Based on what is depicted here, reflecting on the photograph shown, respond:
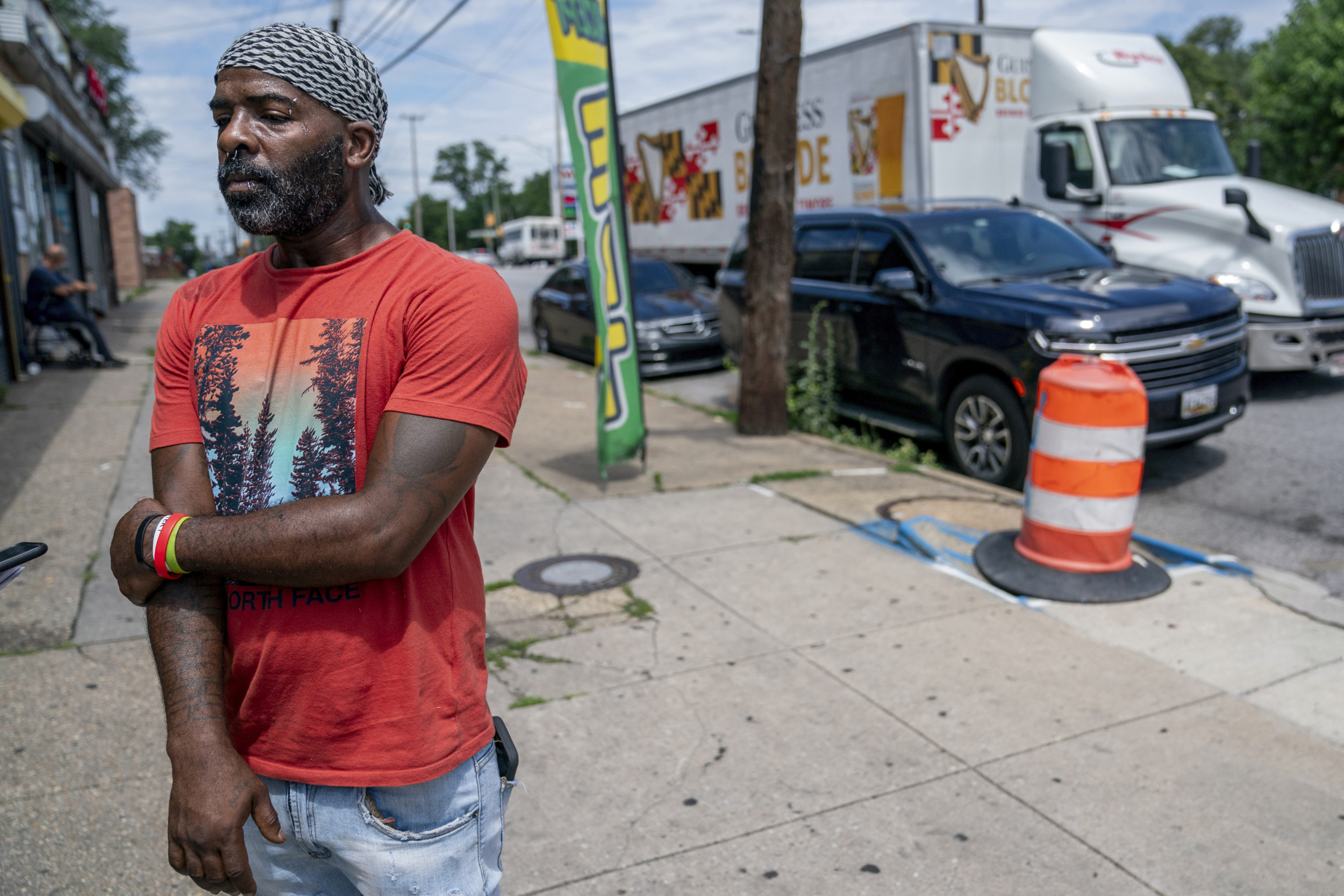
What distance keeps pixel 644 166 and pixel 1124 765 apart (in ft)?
55.4

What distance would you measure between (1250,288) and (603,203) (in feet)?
19.9

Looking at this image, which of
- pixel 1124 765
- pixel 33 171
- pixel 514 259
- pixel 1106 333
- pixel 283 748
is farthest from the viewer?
pixel 514 259

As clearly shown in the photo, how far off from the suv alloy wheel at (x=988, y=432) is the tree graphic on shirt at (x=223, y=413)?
5.71 m

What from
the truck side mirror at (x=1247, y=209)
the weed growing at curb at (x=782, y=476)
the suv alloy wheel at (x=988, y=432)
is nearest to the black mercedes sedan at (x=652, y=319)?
the weed growing at curb at (x=782, y=476)

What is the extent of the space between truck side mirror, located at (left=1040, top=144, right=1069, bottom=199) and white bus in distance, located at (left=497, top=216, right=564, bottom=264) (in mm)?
54969

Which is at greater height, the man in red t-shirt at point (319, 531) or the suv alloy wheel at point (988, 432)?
the man in red t-shirt at point (319, 531)

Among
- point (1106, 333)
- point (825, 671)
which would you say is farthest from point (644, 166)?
point (825, 671)

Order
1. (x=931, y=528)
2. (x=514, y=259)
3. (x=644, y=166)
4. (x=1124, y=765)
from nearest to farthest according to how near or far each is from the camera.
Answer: (x=1124, y=765) < (x=931, y=528) < (x=644, y=166) < (x=514, y=259)

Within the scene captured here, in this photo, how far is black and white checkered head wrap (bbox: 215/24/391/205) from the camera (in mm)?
1555

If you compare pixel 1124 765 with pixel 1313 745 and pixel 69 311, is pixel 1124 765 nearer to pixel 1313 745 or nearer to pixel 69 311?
pixel 1313 745

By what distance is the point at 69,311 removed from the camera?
12383 mm

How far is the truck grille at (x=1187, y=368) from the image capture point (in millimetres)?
6480

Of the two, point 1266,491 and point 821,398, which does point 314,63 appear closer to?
point 1266,491

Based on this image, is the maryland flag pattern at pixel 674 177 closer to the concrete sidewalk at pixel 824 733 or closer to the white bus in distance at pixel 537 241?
the concrete sidewalk at pixel 824 733
